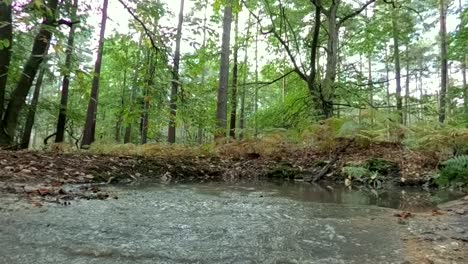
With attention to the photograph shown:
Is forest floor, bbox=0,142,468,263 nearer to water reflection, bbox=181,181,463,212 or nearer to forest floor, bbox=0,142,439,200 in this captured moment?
forest floor, bbox=0,142,439,200

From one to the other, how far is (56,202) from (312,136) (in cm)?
529

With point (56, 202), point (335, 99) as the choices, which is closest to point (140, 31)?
point (56, 202)

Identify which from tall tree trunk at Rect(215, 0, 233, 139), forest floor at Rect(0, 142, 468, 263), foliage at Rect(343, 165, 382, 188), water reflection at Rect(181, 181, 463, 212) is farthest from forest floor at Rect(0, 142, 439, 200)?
tall tree trunk at Rect(215, 0, 233, 139)

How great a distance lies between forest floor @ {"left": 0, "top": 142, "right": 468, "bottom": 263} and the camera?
211 centimetres

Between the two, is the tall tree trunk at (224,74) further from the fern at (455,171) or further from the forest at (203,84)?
the fern at (455,171)

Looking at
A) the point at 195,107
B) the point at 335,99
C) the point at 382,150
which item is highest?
the point at 335,99

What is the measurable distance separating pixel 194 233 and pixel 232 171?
4.04 m

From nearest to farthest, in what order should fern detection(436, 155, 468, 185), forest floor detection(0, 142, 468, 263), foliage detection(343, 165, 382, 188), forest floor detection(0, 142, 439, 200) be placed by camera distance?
forest floor detection(0, 142, 468, 263), fern detection(436, 155, 468, 185), forest floor detection(0, 142, 439, 200), foliage detection(343, 165, 382, 188)

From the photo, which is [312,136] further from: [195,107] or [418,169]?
[195,107]

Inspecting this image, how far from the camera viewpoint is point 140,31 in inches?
184

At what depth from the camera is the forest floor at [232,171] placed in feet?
6.91

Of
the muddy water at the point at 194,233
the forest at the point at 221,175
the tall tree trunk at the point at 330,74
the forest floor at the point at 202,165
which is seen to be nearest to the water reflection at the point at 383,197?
the forest at the point at 221,175

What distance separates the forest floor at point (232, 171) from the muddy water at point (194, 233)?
21 cm

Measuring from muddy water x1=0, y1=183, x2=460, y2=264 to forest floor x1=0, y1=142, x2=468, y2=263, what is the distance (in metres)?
0.21
